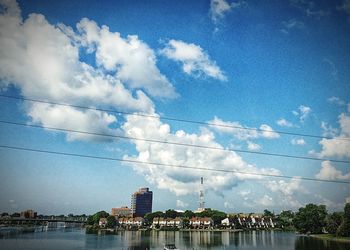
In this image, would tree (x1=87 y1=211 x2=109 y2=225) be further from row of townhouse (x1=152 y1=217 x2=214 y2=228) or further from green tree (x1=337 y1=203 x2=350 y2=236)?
green tree (x1=337 y1=203 x2=350 y2=236)

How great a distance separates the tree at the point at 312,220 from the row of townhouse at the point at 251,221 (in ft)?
226

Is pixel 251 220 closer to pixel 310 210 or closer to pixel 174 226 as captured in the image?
pixel 174 226

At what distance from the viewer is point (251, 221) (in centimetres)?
18788

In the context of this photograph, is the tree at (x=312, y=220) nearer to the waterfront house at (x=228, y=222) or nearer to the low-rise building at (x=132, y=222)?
the waterfront house at (x=228, y=222)

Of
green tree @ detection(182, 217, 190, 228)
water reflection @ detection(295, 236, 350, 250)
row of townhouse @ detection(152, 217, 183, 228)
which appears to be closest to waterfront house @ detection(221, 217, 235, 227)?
green tree @ detection(182, 217, 190, 228)

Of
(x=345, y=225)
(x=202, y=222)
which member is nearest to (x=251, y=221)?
(x=202, y=222)

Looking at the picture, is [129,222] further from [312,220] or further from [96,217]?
[312,220]

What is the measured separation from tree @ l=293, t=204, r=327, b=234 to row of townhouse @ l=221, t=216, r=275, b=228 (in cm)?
6881

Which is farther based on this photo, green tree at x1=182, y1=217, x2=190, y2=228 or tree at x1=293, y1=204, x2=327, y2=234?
green tree at x1=182, y1=217, x2=190, y2=228

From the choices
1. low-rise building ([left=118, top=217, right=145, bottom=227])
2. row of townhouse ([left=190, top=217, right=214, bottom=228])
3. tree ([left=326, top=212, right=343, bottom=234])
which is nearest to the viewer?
tree ([left=326, top=212, right=343, bottom=234])

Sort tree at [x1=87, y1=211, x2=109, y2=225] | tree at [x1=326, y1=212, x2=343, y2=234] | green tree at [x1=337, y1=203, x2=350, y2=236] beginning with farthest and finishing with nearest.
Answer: tree at [x1=87, y1=211, x2=109, y2=225]
tree at [x1=326, y1=212, x2=343, y2=234]
green tree at [x1=337, y1=203, x2=350, y2=236]

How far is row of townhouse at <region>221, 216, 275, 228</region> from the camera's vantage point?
16948 centimetres

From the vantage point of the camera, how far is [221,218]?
16650 cm

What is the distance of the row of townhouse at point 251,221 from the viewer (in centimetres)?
16948
